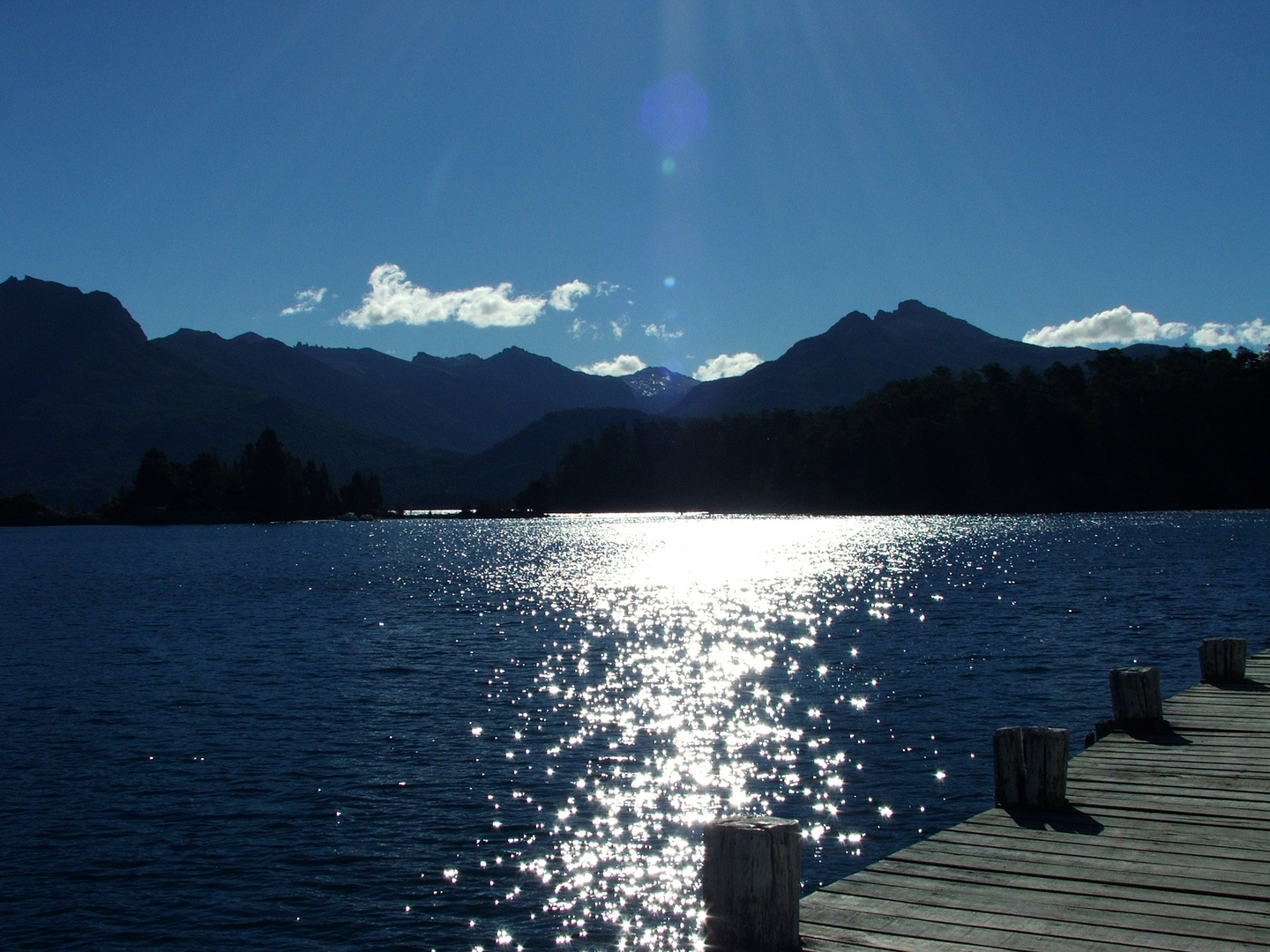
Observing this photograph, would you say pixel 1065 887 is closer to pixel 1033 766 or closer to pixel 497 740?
pixel 1033 766

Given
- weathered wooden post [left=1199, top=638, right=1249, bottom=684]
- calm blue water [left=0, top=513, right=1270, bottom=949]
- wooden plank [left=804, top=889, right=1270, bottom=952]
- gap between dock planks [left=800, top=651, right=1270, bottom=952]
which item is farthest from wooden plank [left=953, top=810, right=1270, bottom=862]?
weathered wooden post [left=1199, top=638, right=1249, bottom=684]

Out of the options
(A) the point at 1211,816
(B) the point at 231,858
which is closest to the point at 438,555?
(B) the point at 231,858

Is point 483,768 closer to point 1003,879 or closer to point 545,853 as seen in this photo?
point 545,853

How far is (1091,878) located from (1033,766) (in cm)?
271

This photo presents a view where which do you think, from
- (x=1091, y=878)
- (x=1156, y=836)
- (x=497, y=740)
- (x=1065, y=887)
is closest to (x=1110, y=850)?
(x=1156, y=836)

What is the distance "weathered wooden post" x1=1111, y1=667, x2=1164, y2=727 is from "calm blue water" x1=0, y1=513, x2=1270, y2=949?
4073mm

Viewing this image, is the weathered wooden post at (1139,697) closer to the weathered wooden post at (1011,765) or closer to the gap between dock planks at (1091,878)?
the gap between dock planks at (1091,878)

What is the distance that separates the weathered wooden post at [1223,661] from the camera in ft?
72.6

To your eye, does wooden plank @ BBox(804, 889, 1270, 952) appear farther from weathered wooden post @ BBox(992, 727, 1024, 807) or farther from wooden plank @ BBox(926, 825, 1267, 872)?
weathered wooden post @ BBox(992, 727, 1024, 807)

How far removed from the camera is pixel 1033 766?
12766mm

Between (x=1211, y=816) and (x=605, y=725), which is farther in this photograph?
(x=605, y=725)

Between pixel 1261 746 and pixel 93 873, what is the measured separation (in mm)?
20333

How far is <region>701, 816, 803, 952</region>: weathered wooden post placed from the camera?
27.1 ft

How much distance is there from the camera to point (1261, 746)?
52.7 feet
